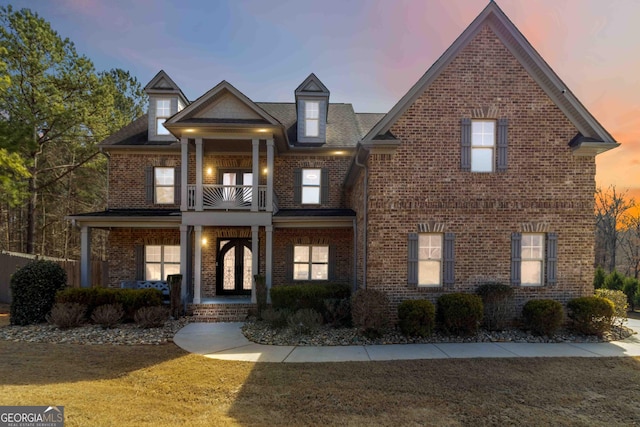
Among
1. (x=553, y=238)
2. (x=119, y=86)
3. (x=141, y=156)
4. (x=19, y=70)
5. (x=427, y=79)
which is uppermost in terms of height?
(x=119, y=86)

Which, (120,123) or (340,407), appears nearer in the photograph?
(340,407)

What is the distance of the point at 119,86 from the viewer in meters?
22.1

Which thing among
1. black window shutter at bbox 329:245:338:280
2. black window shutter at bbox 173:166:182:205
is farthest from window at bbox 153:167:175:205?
black window shutter at bbox 329:245:338:280

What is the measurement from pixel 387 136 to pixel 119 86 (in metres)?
21.6

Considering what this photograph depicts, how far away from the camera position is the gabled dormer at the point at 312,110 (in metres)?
13.8

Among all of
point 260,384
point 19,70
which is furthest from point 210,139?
point 19,70

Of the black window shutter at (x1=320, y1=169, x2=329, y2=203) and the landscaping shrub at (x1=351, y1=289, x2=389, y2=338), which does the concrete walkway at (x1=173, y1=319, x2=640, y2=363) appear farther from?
the black window shutter at (x1=320, y1=169, x2=329, y2=203)

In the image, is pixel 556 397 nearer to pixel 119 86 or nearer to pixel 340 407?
pixel 340 407

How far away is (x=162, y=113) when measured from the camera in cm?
1383

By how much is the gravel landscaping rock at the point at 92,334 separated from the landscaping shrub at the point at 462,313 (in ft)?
24.6

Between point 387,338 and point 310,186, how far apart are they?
7.19 metres

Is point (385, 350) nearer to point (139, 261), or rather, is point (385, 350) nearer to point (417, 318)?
point (417, 318)

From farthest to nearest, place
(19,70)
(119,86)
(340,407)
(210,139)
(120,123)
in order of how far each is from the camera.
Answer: (119,86), (120,123), (19,70), (210,139), (340,407)

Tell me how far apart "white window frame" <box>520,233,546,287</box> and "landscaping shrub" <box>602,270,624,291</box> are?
913 centimetres
